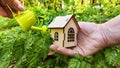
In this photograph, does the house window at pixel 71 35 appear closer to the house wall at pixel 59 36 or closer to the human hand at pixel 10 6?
the house wall at pixel 59 36

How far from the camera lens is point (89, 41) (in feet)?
6.63

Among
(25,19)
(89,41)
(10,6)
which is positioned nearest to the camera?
(25,19)

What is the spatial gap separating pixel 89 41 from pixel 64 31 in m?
0.19

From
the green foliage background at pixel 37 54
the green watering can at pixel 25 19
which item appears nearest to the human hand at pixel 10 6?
the green foliage background at pixel 37 54

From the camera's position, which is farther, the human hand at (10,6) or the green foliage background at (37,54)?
the human hand at (10,6)

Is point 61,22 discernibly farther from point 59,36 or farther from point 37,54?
point 37,54

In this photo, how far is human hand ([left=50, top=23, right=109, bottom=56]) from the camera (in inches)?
76.0

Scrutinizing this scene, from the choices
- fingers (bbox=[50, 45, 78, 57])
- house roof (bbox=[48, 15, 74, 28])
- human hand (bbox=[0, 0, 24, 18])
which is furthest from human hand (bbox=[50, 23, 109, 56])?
human hand (bbox=[0, 0, 24, 18])

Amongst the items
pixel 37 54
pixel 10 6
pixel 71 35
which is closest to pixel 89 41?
pixel 71 35

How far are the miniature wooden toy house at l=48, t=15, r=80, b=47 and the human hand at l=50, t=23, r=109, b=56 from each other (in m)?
0.05

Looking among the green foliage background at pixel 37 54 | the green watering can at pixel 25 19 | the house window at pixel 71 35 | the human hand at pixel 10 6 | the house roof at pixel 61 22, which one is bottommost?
the green foliage background at pixel 37 54

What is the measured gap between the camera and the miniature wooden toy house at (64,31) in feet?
6.33

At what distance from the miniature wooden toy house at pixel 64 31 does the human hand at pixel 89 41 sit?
0.05 m

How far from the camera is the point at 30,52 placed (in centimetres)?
200
